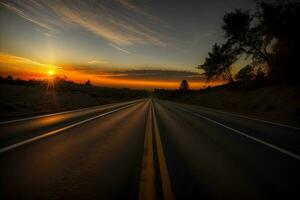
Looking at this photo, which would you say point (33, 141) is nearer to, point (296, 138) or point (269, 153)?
point (269, 153)

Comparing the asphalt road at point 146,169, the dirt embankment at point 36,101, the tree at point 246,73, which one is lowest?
the dirt embankment at point 36,101

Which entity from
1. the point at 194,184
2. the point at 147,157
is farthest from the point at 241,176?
the point at 147,157

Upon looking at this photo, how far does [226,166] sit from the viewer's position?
15.5ft

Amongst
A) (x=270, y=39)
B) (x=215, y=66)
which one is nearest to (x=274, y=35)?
(x=270, y=39)

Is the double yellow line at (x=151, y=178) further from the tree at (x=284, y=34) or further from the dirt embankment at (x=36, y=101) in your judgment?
the tree at (x=284, y=34)

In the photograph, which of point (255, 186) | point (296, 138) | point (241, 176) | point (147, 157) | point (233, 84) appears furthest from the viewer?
point (233, 84)

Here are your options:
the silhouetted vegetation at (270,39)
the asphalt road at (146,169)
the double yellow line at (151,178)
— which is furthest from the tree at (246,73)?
the double yellow line at (151,178)

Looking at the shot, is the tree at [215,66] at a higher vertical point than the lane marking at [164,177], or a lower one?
higher

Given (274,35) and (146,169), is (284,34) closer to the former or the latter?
(274,35)

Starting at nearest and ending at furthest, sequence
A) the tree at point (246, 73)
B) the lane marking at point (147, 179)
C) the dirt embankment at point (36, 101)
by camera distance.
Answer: the lane marking at point (147, 179) → the dirt embankment at point (36, 101) → the tree at point (246, 73)

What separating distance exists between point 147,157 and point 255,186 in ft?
8.05

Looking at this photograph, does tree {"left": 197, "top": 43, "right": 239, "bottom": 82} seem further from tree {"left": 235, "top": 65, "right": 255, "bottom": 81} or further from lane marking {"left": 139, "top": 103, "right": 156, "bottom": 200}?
lane marking {"left": 139, "top": 103, "right": 156, "bottom": 200}

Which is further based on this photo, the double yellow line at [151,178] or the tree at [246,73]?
the tree at [246,73]

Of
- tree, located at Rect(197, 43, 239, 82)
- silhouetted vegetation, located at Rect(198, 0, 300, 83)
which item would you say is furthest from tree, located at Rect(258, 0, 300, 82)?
tree, located at Rect(197, 43, 239, 82)
